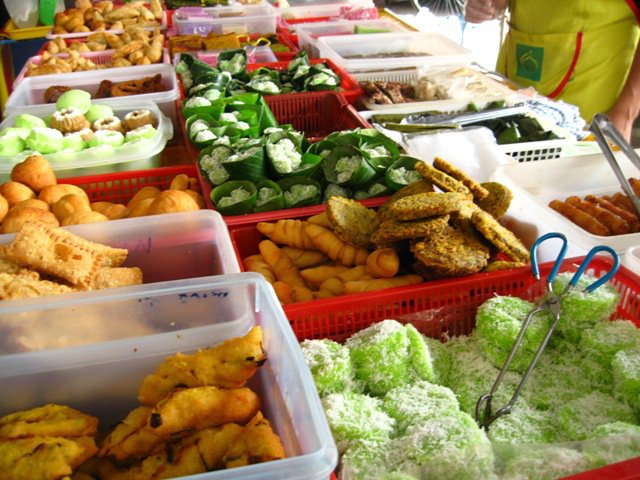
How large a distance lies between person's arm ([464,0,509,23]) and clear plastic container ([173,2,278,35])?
4.51ft

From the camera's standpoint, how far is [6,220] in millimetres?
1579

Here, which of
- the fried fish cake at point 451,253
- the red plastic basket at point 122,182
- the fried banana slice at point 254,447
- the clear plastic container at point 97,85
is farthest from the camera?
the clear plastic container at point 97,85

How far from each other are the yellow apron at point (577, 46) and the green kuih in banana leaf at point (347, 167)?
186cm

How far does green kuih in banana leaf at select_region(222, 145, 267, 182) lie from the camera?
1.86 metres

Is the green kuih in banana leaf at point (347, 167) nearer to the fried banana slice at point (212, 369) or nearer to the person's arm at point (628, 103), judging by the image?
the fried banana slice at point (212, 369)

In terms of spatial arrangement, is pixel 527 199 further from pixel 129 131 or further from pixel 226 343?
pixel 129 131

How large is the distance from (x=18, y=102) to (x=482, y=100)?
84.5 inches

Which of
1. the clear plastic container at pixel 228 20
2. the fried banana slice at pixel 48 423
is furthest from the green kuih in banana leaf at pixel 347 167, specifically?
the clear plastic container at pixel 228 20

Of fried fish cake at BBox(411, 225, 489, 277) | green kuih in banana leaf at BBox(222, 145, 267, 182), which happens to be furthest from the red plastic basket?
fried fish cake at BBox(411, 225, 489, 277)

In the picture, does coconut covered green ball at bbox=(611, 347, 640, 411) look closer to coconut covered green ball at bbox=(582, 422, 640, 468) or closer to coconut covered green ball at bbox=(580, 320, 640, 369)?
coconut covered green ball at bbox=(580, 320, 640, 369)

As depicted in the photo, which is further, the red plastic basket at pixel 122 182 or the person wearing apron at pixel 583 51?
the person wearing apron at pixel 583 51

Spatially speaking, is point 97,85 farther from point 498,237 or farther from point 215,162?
point 498,237

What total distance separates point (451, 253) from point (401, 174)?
0.54 m

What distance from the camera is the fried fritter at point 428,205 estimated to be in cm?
139
